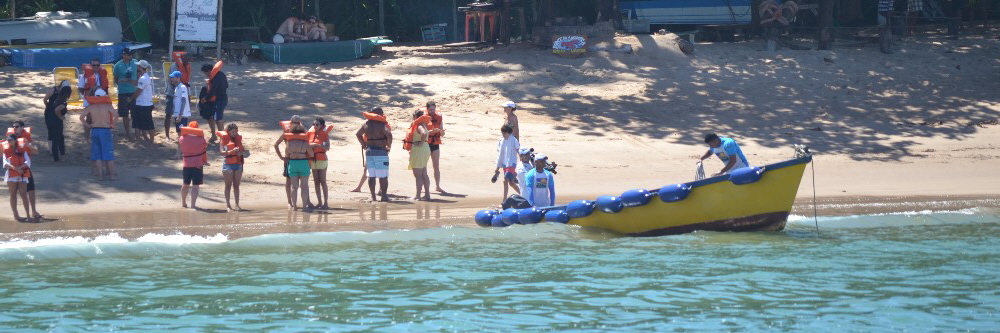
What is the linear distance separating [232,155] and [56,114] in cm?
338

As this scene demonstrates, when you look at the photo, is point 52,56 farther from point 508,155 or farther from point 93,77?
point 508,155

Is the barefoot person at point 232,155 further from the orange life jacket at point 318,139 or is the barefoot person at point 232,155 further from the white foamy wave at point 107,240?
the white foamy wave at point 107,240

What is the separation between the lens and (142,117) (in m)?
18.8

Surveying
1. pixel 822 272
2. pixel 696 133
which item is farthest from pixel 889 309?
pixel 696 133

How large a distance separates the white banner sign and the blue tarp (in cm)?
135

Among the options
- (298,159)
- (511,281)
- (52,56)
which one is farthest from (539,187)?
(52,56)

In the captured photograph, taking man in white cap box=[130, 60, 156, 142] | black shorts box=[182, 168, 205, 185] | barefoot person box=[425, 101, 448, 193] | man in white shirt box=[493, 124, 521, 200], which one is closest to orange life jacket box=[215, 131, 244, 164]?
black shorts box=[182, 168, 205, 185]

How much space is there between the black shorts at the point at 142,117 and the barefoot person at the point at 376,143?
385 centimetres

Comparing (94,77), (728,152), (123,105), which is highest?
(94,77)

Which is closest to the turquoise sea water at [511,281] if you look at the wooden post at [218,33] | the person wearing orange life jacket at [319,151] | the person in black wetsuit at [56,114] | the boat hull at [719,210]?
the boat hull at [719,210]

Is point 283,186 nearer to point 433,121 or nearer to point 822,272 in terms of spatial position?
point 433,121

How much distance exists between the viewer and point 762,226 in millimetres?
15094

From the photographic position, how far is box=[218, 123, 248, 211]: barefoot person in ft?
51.2

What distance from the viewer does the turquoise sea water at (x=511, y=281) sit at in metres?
12.1
